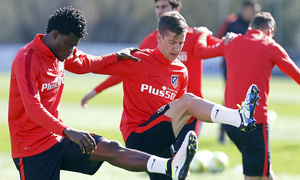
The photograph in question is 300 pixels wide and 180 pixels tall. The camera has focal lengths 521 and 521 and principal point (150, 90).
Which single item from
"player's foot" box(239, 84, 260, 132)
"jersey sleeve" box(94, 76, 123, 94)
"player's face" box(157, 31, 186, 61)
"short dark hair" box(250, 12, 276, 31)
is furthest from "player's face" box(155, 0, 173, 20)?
"player's foot" box(239, 84, 260, 132)

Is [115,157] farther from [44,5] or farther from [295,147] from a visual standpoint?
[44,5]

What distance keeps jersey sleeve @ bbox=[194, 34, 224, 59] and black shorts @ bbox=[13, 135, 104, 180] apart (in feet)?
7.28

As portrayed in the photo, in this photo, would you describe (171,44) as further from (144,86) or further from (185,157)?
(185,157)

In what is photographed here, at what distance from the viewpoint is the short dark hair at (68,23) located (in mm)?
5348

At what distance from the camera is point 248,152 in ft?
21.4

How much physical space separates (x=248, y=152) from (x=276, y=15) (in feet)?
146

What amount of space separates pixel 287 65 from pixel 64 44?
2.71 m

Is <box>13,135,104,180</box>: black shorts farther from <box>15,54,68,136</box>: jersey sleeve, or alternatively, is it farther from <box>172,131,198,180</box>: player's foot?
<box>172,131,198,180</box>: player's foot

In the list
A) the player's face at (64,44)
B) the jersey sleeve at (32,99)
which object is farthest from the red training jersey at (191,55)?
the jersey sleeve at (32,99)

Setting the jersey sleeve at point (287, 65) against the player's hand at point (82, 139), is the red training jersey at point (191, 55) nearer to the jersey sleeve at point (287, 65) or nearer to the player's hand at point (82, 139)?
the jersey sleeve at point (287, 65)

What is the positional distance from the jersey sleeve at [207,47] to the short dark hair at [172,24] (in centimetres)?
126

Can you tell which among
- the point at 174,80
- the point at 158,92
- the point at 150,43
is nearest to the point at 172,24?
the point at 174,80

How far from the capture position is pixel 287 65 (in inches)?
248

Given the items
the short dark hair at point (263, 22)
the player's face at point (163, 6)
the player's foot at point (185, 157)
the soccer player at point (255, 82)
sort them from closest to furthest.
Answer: the player's foot at point (185, 157)
the soccer player at point (255, 82)
the short dark hair at point (263, 22)
the player's face at point (163, 6)
